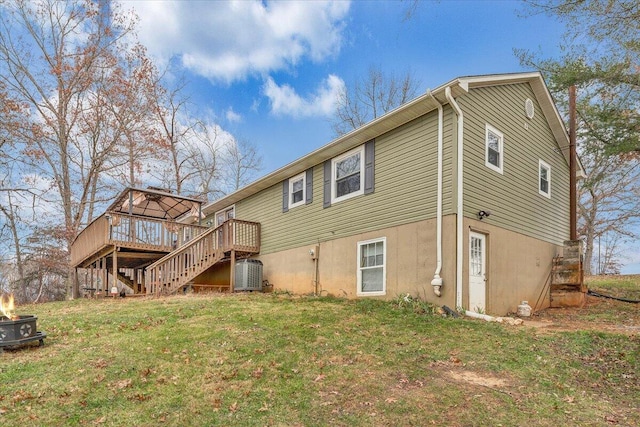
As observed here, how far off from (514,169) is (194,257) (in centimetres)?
962

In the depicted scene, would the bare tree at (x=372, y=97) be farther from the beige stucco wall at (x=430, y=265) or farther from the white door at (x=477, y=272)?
the white door at (x=477, y=272)

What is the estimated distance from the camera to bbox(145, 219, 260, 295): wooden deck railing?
12.3 meters

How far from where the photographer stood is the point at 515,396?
4.29 meters

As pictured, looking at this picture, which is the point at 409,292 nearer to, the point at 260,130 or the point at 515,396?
the point at 515,396

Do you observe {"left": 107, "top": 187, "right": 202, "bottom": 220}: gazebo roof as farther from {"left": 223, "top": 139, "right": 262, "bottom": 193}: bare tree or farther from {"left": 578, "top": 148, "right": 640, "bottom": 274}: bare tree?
{"left": 578, "top": 148, "right": 640, "bottom": 274}: bare tree

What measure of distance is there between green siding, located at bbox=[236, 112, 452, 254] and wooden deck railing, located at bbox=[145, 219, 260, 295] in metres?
2.16

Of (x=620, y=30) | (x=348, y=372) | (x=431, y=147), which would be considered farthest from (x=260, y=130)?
(x=348, y=372)

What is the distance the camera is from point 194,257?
12.7m

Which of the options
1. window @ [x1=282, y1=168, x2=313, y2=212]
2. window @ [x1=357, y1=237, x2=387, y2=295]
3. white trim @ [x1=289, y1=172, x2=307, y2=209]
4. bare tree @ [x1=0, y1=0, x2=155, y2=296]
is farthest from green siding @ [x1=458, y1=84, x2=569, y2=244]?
bare tree @ [x1=0, y1=0, x2=155, y2=296]

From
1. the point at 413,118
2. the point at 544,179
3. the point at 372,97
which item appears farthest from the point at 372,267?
the point at 372,97

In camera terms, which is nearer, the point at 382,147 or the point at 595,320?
the point at 595,320

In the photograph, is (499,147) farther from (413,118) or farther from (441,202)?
(441,202)

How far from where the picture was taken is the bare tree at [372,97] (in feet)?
75.8

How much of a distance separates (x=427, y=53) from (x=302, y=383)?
34.2 ft
